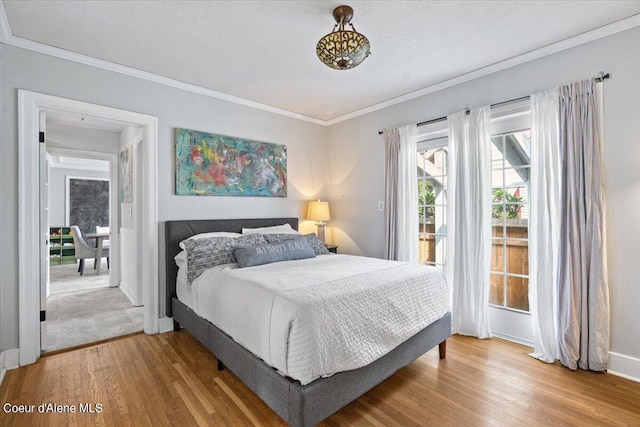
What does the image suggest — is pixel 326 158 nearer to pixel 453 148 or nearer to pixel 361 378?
pixel 453 148

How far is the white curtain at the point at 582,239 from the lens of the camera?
2312 millimetres

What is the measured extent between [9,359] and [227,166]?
247 cm

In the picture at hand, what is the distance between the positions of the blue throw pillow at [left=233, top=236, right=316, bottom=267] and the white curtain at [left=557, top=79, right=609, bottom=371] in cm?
219

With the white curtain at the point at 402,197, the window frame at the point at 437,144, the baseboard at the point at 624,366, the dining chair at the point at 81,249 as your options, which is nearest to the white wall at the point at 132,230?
the dining chair at the point at 81,249

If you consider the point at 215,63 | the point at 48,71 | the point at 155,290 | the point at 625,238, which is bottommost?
the point at 155,290

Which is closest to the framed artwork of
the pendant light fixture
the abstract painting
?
the abstract painting

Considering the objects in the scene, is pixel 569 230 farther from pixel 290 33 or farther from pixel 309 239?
pixel 290 33

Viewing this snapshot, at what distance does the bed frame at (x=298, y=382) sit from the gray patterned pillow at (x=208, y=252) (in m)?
0.37

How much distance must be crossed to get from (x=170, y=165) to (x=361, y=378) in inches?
108

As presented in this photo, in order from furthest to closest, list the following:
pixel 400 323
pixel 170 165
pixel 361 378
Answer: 1. pixel 170 165
2. pixel 400 323
3. pixel 361 378

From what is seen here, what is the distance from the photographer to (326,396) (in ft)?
5.32

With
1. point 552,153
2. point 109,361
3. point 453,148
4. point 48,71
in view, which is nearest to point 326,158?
point 453,148

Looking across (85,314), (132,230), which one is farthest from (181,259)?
(85,314)

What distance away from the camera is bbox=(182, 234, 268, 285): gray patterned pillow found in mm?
2707
